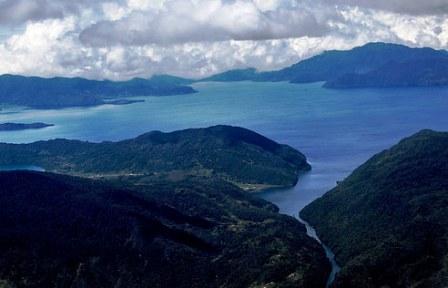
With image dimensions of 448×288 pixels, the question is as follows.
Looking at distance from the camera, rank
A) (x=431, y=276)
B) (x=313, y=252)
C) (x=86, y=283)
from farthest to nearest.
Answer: (x=313, y=252) → (x=86, y=283) → (x=431, y=276)

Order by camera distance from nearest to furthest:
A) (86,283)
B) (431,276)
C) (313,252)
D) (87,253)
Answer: (431,276) → (86,283) → (87,253) → (313,252)

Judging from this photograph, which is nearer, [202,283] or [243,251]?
[202,283]

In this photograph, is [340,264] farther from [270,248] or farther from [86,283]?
[86,283]

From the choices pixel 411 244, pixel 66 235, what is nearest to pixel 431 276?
pixel 411 244

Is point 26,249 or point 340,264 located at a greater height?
point 26,249

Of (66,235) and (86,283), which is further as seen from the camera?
(66,235)

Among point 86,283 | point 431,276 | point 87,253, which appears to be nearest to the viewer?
point 431,276

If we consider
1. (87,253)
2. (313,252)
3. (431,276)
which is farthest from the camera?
(313,252)

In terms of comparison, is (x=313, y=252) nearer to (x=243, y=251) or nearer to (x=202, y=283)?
(x=243, y=251)

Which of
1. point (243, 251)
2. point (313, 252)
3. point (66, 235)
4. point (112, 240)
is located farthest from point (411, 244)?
point (66, 235)
